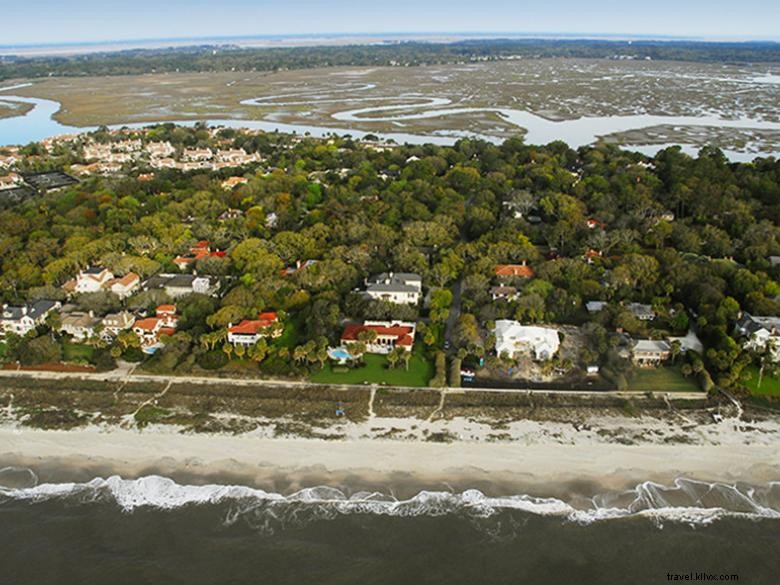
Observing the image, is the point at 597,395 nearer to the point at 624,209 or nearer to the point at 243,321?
the point at 243,321

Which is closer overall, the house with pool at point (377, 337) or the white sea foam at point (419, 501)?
the white sea foam at point (419, 501)

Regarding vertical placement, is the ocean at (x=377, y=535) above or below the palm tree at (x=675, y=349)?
below

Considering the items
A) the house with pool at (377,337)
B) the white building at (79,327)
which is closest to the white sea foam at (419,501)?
the house with pool at (377,337)

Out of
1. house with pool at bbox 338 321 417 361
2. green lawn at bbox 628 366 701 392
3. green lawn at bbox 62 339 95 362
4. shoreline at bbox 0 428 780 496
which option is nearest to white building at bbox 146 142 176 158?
green lawn at bbox 62 339 95 362

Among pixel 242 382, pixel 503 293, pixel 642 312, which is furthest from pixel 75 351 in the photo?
pixel 642 312

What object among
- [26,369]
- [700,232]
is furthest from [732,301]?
[26,369]

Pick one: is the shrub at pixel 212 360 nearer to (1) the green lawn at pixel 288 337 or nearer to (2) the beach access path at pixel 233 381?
(2) the beach access path at pixel 233 381

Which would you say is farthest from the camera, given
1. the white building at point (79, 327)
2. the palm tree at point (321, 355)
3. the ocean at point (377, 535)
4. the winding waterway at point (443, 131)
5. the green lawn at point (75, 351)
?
the winding waterway at point (443, 131)
